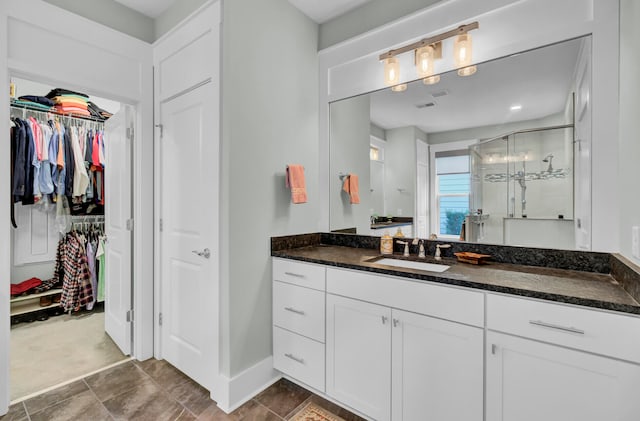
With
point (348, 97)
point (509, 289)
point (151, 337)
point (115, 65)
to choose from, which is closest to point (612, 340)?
point (509, 289)

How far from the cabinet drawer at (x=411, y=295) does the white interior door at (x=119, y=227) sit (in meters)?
1.76

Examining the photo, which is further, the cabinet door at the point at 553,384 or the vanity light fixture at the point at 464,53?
the vanity light fixture at the point at 464,53

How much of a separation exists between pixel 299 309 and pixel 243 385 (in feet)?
1.91

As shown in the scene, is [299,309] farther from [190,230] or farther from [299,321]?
[190,230]

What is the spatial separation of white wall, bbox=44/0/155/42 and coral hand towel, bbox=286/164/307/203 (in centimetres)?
145

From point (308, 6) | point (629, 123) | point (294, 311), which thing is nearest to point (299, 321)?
point (294, 311)

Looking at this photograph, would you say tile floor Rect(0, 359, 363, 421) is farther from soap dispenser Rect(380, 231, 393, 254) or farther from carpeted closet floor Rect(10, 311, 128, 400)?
soap dispenser Rect(380, 231, 393, 254)

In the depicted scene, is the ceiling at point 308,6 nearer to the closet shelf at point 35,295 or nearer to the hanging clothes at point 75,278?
the hanging clothes at point 75,278

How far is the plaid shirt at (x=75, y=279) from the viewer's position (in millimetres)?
Answer: 3168

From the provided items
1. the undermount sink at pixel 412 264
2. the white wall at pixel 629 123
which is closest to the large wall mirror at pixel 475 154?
the white wall at pixel 629 123

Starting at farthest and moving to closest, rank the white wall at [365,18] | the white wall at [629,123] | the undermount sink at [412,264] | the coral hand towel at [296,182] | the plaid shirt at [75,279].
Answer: the plaid shirt at [75,279]
the coral hand towel at [296,182]
the white wall at [365,18]
the undermount sink at [412,264]
the white wall at [629,123]

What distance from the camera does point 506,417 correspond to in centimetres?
122

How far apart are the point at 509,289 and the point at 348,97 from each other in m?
1.78

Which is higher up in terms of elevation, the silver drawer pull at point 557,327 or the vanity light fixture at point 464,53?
the vanity light fixture at point 464,53
